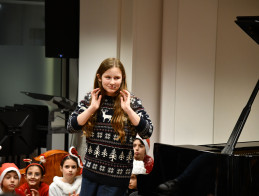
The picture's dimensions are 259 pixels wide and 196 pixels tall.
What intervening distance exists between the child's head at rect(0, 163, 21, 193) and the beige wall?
70.0 inches

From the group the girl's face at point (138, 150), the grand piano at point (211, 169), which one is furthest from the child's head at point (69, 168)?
the grand piano at point (211, 169)

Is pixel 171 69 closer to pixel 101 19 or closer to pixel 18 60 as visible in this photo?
pixel 101 19

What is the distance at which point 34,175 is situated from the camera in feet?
12.7

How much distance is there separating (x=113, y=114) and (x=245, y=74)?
3.47 meters

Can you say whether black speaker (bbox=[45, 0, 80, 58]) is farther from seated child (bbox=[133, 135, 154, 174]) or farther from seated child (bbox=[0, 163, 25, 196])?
seated child (bbox=[0, 163, 25, 196])

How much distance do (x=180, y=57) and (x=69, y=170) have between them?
2.13 m

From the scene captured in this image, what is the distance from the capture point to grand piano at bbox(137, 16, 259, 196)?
107 inches

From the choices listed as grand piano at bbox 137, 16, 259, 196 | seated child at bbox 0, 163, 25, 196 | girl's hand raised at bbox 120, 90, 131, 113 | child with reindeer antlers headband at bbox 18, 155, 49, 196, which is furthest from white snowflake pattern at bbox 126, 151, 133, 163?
child with reindeer antlers headband at bbox 18, 155, 49, 196

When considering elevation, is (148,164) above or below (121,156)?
below

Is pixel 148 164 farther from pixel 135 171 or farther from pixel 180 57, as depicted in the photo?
pixel 180 57

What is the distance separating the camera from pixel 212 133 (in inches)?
220

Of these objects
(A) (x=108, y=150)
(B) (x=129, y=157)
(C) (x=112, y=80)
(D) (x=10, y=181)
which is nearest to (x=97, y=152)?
(A) (x=108, y=150)

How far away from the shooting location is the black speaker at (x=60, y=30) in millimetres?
5125

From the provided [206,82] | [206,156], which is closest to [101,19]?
[206,82]
